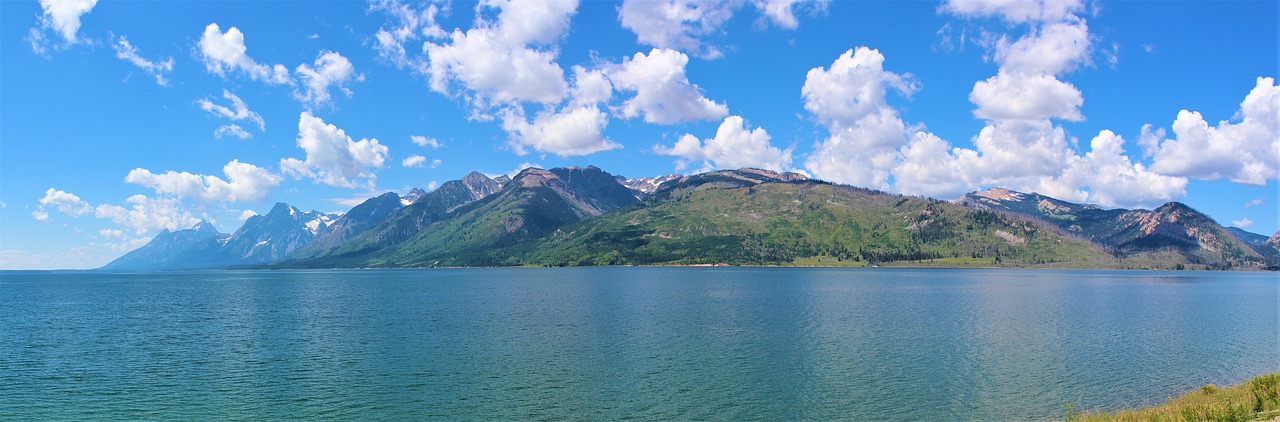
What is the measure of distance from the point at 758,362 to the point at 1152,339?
6601 centimetres

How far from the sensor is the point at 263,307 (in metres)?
147

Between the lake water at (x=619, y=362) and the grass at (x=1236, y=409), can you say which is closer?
the grass at (x=1236, y=409)

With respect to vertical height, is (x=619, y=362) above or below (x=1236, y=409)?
below

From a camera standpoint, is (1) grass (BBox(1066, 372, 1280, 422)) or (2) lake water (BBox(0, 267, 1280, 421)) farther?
(2) lake water (BBox(0, 267, 1280, 421))

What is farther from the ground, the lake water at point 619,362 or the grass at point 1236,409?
the grass at point 1236,409

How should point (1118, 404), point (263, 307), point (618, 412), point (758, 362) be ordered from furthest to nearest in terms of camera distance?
point (263, 307), point (758, 362), point (1118, 404), point (618, 412)

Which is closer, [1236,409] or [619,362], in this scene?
[1236,409]

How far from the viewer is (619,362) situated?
7075cm

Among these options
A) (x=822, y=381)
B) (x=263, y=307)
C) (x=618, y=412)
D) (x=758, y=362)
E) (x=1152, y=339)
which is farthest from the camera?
(x=263, y=307)

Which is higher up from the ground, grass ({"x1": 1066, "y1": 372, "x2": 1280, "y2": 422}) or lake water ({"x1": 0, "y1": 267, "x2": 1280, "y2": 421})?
grass ({"x1": 1066, "y1": 372, "x2": 1280, "y2": 422})

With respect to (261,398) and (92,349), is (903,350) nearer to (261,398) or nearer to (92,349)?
(261,398)

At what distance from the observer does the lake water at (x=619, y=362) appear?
5306 centimetres

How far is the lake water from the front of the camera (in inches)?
2089

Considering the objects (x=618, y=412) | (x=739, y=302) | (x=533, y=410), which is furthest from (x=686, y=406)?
(x=739, y=302)
